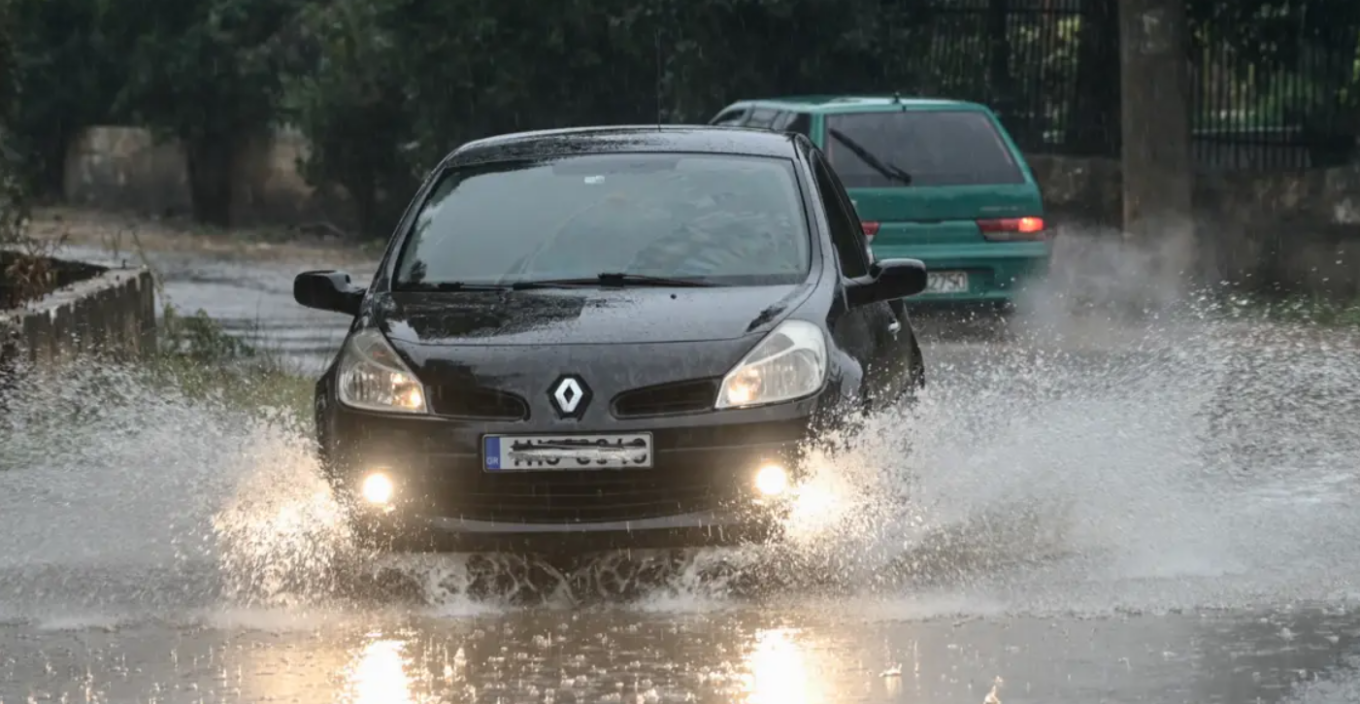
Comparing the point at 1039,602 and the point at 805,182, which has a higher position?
the point at 805,182

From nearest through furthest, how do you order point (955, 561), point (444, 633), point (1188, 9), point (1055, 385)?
point (444, 633)
point (955, 561)
point (1055, 385)
point (1188, 9)

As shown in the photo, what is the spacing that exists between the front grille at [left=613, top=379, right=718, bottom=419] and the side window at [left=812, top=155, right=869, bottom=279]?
1.28m

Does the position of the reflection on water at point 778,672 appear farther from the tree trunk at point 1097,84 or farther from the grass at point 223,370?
the tree trunk at point 1097,84

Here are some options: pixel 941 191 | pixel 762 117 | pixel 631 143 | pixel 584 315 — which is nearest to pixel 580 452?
pixel 584 315

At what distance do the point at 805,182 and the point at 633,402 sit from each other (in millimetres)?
1814

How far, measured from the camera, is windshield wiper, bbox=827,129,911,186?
56.0 ft

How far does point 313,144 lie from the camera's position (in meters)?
29.4

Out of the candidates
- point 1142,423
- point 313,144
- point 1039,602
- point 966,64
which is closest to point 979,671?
point 1039,602

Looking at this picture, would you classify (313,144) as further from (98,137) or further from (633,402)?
(633,402)

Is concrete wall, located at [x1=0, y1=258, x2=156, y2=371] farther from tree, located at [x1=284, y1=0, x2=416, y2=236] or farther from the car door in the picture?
tree, located at [x1=284, y1=0, x2=416, y2=236]

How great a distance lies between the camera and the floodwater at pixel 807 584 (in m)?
7.13

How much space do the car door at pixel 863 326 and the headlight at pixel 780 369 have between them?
9.3 inches

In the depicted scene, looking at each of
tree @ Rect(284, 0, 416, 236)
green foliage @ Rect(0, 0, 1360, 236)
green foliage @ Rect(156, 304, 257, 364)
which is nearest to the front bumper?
green foliage @ Rect(156, 304, 257, 364)

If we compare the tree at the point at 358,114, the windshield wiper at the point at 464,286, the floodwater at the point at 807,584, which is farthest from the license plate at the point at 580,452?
the tree at the point at 358,114
